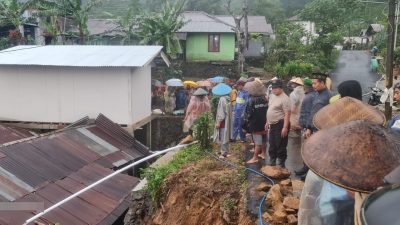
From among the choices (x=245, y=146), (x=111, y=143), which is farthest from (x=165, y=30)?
(x=245, y=146)

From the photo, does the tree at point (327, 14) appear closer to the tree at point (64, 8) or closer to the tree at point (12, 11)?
the tree at point (64, 8)

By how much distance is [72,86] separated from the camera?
14008 mm

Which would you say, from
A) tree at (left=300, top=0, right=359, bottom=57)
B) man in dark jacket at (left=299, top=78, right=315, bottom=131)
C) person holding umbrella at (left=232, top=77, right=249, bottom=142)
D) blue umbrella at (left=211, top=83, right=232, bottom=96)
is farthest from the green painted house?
man in dark jacket at (left=299, top=78, right=315, bottom=131)

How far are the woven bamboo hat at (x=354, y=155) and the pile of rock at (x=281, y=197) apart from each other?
260cm

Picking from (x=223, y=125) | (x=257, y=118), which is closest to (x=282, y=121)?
(x=257, y=118)

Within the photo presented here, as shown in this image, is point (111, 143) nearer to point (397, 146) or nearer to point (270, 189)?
point (270, 189)

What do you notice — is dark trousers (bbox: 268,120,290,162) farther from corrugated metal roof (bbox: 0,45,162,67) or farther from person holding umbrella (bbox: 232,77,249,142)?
corrugated metal roof (bbox: 0,45,162,67)

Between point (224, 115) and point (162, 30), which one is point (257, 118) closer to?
point (224, 115)

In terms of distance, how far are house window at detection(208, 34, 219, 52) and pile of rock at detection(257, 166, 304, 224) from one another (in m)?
22.7

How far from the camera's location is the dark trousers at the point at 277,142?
6.48 meters

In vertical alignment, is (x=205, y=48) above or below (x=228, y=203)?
above

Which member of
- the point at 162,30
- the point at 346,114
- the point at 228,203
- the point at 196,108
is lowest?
the point at 228,203

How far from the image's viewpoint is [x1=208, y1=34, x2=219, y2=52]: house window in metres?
28.2

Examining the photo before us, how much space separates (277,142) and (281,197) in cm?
141
